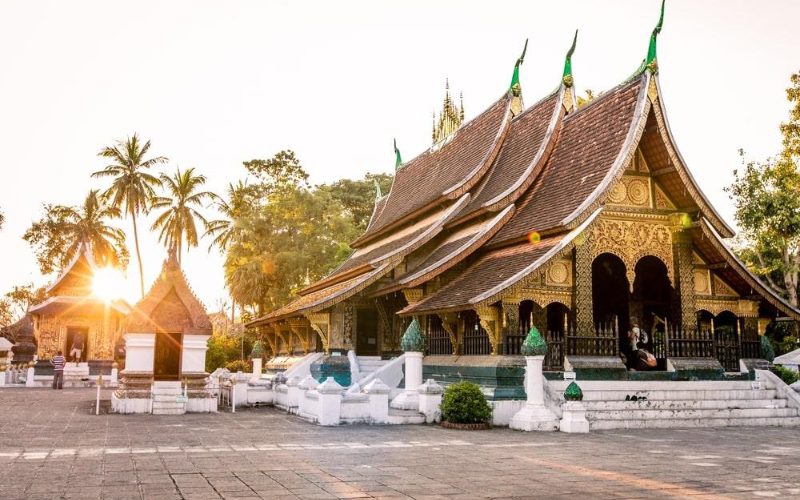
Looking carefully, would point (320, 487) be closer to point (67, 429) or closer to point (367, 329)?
point (67, 429)

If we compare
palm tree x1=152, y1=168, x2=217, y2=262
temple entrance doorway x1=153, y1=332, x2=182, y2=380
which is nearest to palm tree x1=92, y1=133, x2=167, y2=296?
palm tree x1=152, y1=168, x2=217, y2=262

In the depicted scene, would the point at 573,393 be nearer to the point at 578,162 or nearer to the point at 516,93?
the point at 578,162

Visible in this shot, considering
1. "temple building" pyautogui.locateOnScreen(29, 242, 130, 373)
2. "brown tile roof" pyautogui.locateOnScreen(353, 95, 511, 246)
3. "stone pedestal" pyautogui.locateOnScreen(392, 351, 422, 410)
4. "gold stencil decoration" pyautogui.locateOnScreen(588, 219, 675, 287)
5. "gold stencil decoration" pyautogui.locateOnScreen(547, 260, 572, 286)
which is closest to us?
"stone pedestal" pyautogui.locateOnScreen(392, 351, 422, 410)

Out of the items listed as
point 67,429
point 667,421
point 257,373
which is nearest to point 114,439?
point 67,429

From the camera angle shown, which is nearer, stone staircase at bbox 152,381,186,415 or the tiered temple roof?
the tiered temple roof

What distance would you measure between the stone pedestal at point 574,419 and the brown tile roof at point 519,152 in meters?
5.56

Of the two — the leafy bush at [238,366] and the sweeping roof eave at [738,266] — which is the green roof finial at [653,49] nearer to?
the sweeping roof eave at [738,266]

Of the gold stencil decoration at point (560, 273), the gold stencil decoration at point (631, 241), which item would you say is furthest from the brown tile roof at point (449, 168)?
the gold stencil decoration at point (560, 273)

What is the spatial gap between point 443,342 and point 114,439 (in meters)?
7.53

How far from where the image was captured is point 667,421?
1154 centimetres

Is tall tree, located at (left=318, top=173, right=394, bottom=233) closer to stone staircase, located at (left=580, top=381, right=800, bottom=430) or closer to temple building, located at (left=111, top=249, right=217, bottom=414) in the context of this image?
temple building, located at (left=111, top=249, right=217, bottom=414)

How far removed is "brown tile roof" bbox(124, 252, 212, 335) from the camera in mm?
14328

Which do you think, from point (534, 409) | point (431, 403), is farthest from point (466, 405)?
point (534, 409)

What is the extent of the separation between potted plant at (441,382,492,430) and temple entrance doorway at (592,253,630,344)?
234 inches
